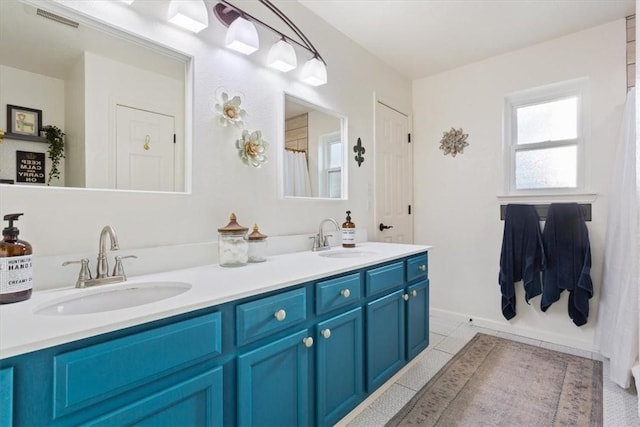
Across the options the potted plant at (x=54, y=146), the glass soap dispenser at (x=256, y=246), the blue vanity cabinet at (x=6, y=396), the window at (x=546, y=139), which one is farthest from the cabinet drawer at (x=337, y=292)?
the window at (x=546, y=139)

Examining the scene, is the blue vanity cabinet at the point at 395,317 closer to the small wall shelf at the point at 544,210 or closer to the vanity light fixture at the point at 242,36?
the small wall shelf at the point at 544,210

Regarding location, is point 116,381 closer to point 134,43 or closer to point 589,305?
point 134,43

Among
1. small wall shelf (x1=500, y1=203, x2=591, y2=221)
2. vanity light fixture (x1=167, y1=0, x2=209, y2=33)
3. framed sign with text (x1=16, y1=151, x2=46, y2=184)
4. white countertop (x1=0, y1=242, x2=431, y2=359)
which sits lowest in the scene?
white countertop (x1=0, y1=242, x2=431, y2=359)

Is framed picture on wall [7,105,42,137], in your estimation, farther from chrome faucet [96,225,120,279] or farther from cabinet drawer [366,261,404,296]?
cabinet drawer [366,261,404,296]

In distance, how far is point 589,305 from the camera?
2436 mm

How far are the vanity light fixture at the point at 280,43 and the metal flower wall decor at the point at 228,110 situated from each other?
266mm

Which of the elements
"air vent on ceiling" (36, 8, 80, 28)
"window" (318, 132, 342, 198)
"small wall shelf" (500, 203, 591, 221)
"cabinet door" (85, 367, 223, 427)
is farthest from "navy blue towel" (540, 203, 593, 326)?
"air vent on ceiling" (36, 8, 80, 28)

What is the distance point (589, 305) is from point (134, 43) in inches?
134

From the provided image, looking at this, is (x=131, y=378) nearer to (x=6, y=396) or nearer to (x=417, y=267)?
(x=6, y=396)

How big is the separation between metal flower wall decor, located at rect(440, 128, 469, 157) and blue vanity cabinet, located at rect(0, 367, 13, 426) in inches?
128

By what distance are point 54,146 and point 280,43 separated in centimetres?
126

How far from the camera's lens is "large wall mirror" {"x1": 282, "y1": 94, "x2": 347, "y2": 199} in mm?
2031

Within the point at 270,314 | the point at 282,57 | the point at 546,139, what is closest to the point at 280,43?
the point at 282,57

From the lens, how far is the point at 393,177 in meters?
3.04
